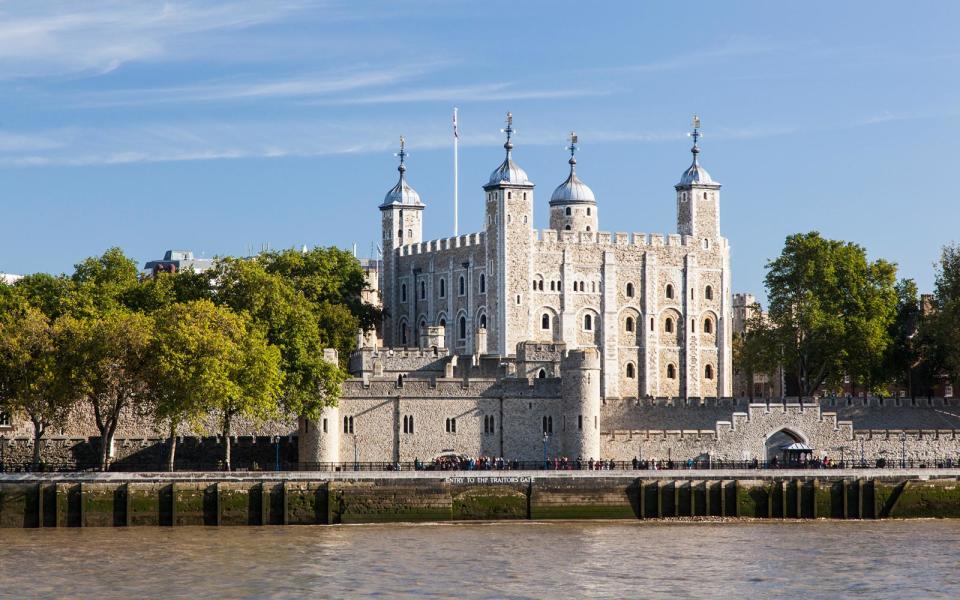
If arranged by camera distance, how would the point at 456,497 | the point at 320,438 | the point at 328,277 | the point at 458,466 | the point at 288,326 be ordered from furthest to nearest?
the point at 328,277
the point at 288,326
the point at 320,438
the point at 458,466
the point at 456,497

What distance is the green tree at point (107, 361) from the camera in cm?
7400

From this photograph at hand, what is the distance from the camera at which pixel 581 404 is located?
268 feet

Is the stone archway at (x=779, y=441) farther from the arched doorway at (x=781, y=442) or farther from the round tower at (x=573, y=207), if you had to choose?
the round tower at (x=573, y=207)

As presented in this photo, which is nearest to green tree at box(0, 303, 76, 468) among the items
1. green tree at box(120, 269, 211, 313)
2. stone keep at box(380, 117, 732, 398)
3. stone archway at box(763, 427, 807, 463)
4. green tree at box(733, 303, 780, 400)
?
green tree at box(120, 269, 211, 313)

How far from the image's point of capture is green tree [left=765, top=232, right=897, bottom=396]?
98.4 m

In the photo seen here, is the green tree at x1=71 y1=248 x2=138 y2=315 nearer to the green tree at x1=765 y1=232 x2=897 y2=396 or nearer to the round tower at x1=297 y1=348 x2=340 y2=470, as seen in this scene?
the round tower at x1=297 y1=348 x2=340 y2=470

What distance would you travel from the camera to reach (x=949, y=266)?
97062 mm

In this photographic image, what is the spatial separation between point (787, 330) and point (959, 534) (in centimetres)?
3204

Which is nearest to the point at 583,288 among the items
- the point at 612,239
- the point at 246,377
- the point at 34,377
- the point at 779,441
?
the point at 612,239

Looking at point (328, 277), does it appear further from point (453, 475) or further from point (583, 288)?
point (453, 475)

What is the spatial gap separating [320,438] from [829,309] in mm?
30163

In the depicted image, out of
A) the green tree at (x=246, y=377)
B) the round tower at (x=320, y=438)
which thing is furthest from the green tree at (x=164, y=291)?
the round tower at (x=320, y=438)

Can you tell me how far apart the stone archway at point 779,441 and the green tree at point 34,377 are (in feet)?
90.6

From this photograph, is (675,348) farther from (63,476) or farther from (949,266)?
(63,476)
